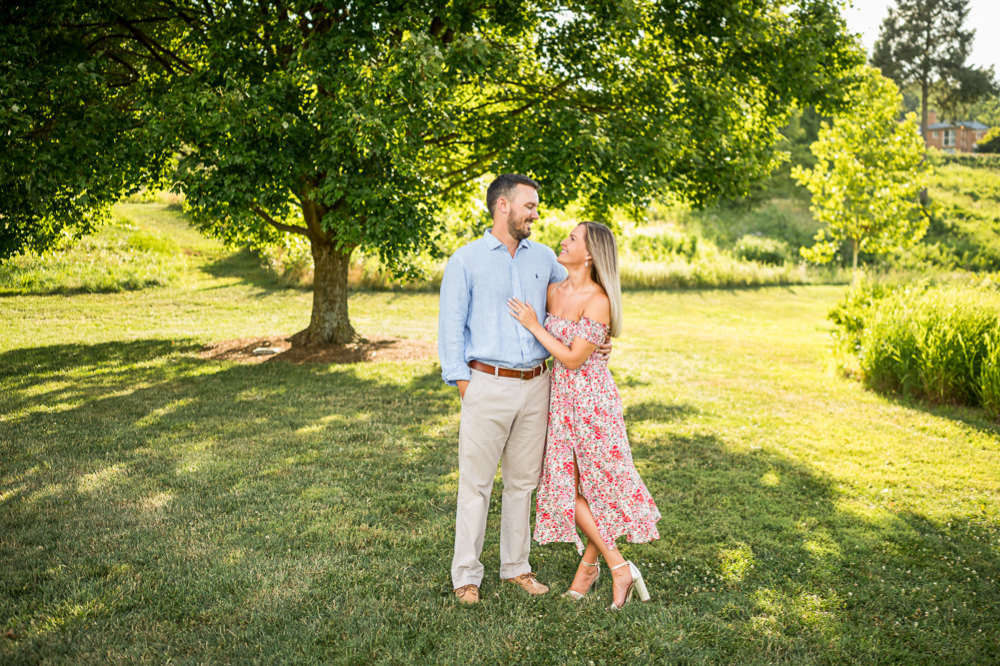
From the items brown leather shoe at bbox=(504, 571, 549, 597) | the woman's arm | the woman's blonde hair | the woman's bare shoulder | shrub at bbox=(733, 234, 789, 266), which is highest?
shrub at bbox=(733, 234, 789, 266)

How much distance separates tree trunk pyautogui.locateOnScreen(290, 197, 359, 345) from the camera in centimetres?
1143

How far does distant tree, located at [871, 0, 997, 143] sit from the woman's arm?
42112 millimetres

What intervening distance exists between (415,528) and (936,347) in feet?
24.8

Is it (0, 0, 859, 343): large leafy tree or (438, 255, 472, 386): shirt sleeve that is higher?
(0, 0, 859, 343): large leafy tree

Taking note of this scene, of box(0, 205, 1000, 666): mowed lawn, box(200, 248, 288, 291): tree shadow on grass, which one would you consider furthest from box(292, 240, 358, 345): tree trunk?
box(200, 248, 288, 291): tree shadow on grass

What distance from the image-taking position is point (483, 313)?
149 inches

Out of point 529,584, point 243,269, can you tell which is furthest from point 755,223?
point 529,584

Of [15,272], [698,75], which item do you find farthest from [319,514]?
[15,272]

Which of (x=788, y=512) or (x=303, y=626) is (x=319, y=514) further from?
(x=788, y=512)

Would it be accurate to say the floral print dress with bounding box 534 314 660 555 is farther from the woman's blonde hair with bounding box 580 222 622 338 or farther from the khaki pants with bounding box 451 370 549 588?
the woman's blonde hair with bounding box 580 222 622 338

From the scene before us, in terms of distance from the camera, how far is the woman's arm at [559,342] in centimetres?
370

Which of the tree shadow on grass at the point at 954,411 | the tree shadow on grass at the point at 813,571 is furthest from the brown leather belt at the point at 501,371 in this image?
the tree shadow on grass at the point at 954,411

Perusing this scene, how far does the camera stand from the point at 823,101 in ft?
34.3

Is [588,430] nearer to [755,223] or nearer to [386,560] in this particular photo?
[386,560]
